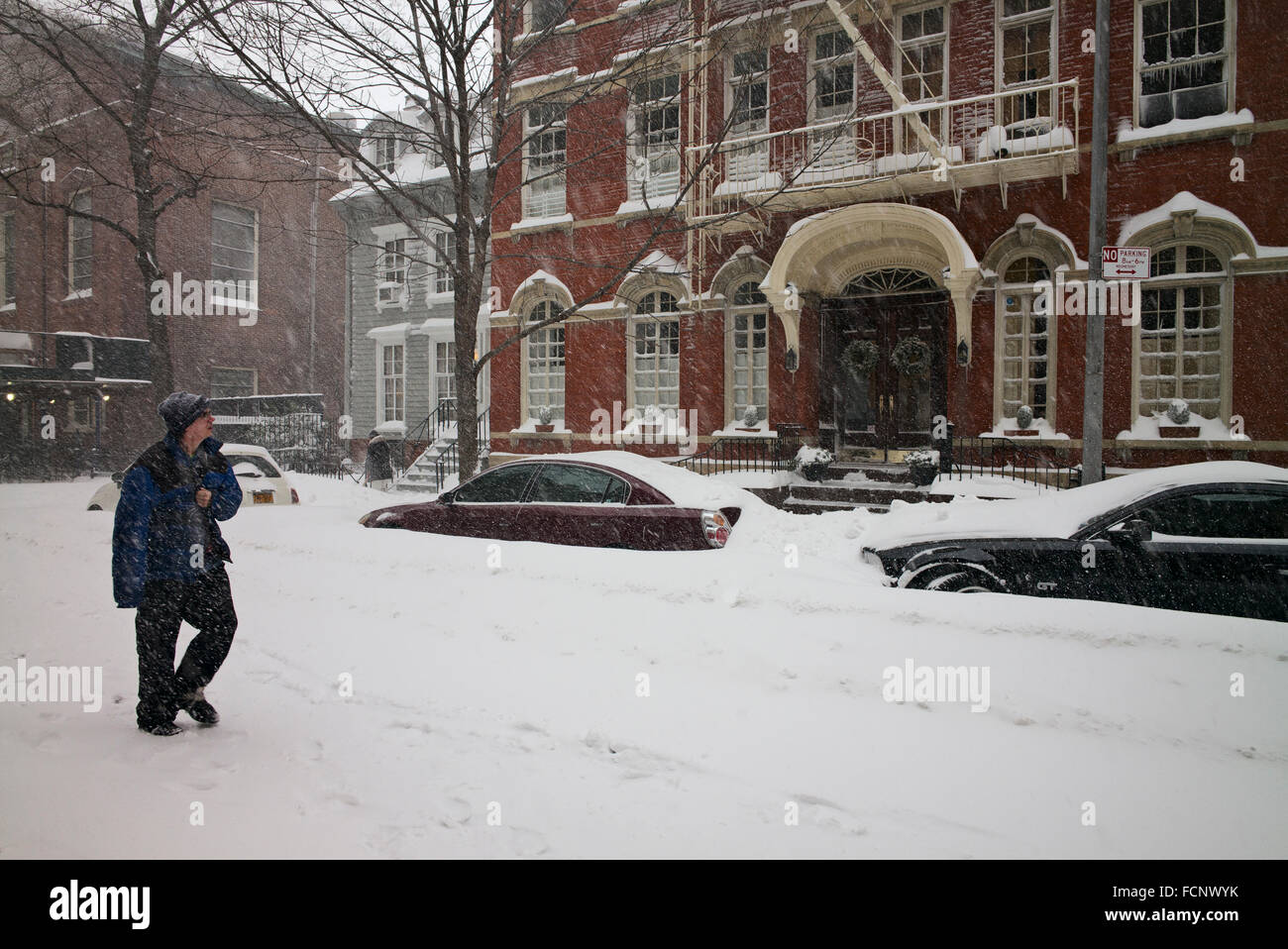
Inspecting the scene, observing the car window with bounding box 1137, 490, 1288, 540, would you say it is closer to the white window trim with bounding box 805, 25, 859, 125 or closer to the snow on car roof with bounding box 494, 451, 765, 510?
the snow on car roof with bounding box 494, 451, 765, 510

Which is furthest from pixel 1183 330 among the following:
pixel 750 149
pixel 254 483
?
pixel 254 483

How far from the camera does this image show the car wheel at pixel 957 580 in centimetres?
661

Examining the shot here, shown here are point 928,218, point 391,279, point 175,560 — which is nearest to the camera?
point 175,560

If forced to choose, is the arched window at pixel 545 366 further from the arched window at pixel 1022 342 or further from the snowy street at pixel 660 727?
the snowy street at pixel 660 727

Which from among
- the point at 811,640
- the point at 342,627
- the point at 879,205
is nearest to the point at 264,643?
the point at 342,627

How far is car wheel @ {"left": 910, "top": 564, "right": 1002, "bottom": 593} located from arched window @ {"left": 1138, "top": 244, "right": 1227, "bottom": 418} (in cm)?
761

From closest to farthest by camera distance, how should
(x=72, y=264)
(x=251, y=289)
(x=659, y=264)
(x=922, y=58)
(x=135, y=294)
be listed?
(x=922, y=58) → (x=659, y=264) → (x=135, y=294) → (x=72, y=264) → (x=251, y=289)

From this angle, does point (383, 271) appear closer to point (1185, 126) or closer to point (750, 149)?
point (750, 149)

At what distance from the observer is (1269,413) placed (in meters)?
11.3

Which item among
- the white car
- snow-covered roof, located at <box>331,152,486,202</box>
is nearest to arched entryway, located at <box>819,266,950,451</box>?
the white car

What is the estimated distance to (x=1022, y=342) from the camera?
13.0 m

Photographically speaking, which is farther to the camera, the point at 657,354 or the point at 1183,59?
the point at 657,354

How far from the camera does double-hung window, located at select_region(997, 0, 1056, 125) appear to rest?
498 inches

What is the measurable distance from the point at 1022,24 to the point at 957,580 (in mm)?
10769
